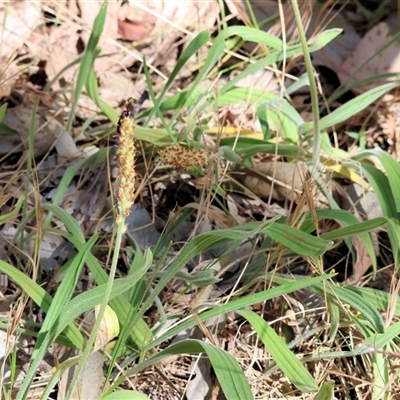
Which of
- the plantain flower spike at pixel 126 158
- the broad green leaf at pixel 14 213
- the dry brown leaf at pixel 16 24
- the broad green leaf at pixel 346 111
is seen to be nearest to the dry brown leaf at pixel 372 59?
the broad green leaf at pixel 346 111

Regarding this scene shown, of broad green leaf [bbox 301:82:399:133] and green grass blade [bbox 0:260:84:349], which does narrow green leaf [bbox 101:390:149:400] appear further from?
broad green leaf [bbox 301:82:399:133]

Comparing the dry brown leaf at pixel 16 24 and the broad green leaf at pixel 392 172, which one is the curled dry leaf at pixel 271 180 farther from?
the dry brown leaf at pixel 16 24

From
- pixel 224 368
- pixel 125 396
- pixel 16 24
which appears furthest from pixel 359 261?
pixel 16 24

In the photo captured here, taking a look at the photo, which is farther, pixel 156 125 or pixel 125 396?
pixel 156 125

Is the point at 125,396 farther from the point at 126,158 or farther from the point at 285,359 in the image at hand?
the point at 126,158

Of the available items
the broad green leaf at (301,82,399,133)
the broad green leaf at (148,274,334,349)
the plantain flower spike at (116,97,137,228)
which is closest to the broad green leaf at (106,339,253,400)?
the broad green leaf at (148,274,334,349)

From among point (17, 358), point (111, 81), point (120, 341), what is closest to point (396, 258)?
point (120, 341)
